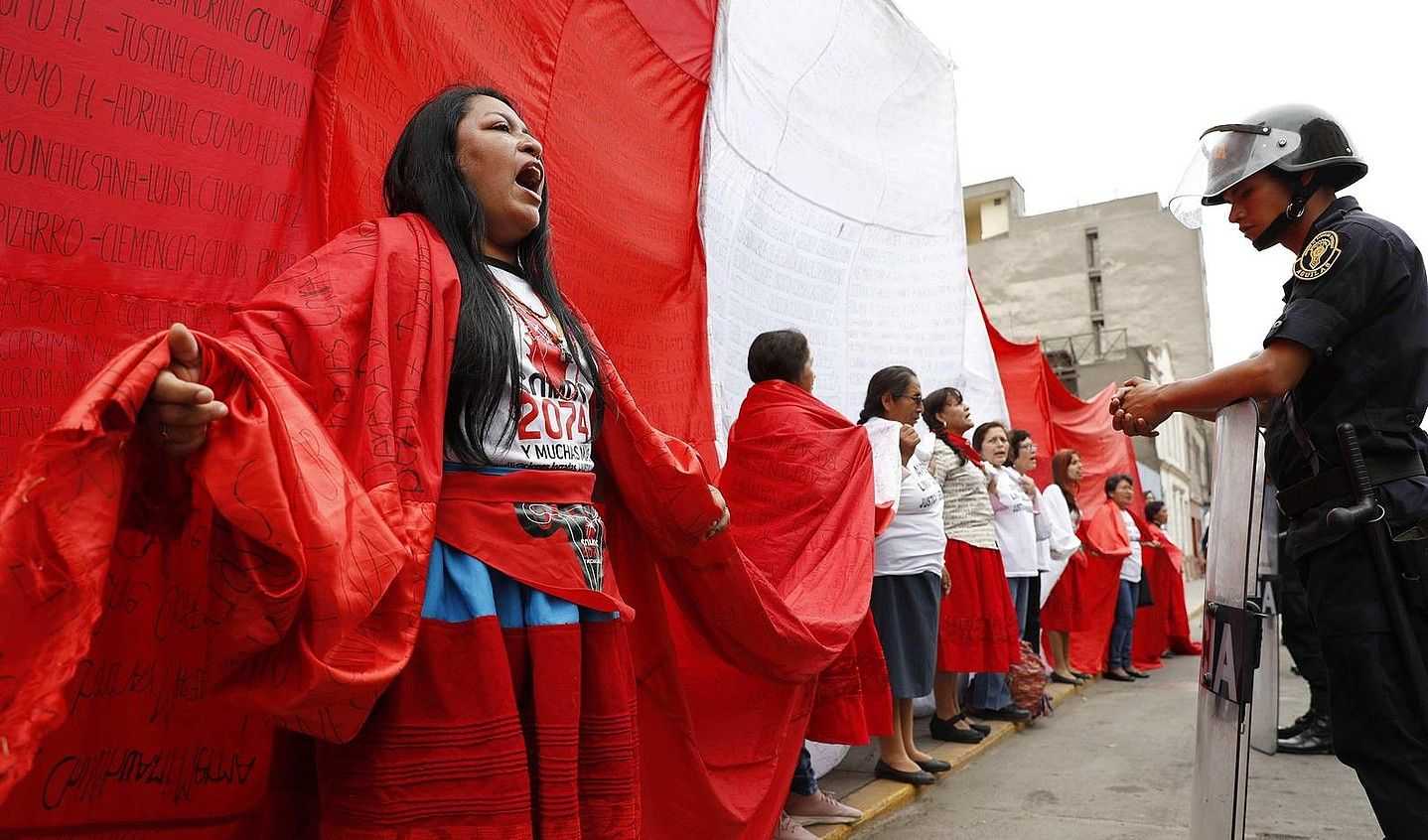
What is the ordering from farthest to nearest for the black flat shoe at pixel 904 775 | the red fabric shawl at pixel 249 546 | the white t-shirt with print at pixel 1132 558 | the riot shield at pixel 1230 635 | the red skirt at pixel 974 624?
the white t-shirt with print at pixel 1132 558 → the red skirt at pixel 974 624 → the black flat shoe at pixel 904 775 → the riot shield at pixel 1230 635 → the red fabric shawl at pixel 249 546

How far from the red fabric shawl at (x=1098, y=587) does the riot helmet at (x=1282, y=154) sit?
6.24m

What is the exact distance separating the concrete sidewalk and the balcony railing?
1087 inches

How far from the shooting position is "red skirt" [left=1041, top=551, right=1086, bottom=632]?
8.25 metres

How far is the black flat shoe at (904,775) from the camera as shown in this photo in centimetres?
454

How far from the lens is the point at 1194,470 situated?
132 feet

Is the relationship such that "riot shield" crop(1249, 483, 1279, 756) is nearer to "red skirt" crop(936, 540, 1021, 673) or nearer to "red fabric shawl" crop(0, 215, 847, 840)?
"red fabric shawl" crop(0, 215, 847, 840)

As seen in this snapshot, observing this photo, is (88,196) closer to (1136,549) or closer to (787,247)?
(787,247)

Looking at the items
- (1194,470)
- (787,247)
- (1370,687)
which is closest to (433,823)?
(1370,687)

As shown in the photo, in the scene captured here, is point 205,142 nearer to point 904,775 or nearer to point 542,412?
point 542,412

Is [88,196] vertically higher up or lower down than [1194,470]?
lower down

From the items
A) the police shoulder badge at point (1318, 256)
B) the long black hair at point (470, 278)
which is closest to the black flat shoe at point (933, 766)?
the police shoulder badge at point (1318, 256)

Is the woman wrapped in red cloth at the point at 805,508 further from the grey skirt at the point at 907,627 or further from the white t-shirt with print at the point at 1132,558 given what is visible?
the white t-shirt with print at the point at 1132,558

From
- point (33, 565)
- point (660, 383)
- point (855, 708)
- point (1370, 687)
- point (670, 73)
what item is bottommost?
point (855, 708)

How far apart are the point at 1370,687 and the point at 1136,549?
7.59m
